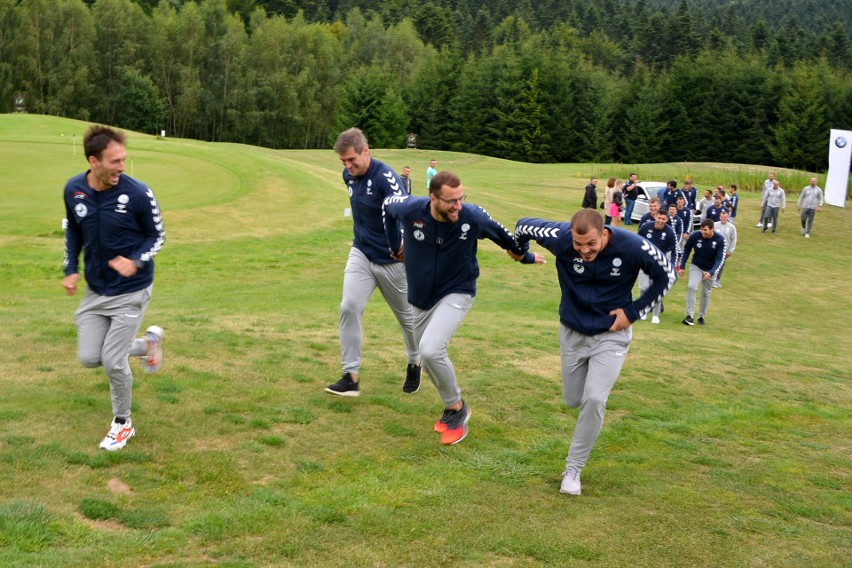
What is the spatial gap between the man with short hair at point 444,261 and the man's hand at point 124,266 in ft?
8.15

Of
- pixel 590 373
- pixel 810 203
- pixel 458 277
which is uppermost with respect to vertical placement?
pixel 458 277

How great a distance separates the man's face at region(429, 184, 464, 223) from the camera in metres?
7.70

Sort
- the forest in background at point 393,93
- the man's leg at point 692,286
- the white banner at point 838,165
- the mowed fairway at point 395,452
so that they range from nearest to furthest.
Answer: the mowed fairway at point 395,452 → the man's leg at point 692,286 → the white banner at point 838,165 → the forest in background at point 393,93

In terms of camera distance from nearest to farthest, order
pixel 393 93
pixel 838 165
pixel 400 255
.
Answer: pixel 400 255, pixel 838 165, pixel 393 93

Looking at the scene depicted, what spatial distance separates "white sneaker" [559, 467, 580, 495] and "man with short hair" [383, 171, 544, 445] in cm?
134

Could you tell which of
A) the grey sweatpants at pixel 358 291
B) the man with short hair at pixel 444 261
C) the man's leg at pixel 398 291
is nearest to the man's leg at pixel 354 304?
the grey sweatpants at pixel 358 291

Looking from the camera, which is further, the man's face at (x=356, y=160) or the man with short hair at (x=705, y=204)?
the man with short hair at (x=705, y=204)

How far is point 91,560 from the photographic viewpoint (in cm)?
523

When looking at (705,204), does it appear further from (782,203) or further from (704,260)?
(704,260)

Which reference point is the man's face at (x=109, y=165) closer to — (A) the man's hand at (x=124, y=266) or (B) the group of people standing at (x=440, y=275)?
(B) the group of people standing at (x=440, y=275)

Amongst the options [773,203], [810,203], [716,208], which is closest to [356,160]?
[716,208]

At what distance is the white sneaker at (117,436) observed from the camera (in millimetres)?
7031

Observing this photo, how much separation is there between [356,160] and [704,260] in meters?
12.0

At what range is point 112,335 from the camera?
7145 mm
